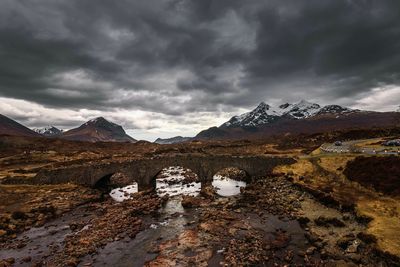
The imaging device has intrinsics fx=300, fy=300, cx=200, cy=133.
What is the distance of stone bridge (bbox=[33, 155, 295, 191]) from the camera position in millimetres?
54344

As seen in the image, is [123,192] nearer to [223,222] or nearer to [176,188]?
Result: [176,188]

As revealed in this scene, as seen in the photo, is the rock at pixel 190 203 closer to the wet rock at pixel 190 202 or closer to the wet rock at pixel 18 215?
the wet rock at pixel 190 202

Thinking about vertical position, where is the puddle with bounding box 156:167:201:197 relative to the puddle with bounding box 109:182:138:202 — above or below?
above

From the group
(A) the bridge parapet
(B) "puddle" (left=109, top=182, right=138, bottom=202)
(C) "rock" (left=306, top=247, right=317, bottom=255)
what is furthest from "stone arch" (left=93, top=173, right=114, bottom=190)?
(C) "rock" (left=306, top=247, right=317, bottom=255)

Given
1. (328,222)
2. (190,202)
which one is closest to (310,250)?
(328,222)

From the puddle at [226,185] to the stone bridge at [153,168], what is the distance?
3.34 metres

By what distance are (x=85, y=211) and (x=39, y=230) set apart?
333 inches

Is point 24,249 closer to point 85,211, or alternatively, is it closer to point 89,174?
point 85,211

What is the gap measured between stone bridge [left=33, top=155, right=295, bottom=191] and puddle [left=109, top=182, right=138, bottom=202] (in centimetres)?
297

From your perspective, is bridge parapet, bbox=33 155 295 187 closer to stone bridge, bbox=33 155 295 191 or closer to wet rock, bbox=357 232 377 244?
stone bridge, bbox=33 155 295 191

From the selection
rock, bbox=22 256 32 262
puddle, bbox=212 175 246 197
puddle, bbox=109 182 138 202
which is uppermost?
puddle, bbox=212 175 246 197

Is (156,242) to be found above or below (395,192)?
below

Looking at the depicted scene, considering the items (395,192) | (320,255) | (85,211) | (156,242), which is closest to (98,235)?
(156,242)

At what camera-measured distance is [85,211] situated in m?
44.7
